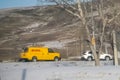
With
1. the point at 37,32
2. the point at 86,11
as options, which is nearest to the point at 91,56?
the point at 86,11

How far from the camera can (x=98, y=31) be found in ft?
100

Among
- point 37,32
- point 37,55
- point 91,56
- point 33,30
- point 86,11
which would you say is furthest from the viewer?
point 33,30

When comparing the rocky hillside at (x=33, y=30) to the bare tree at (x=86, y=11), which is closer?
the bare tree at (x=86, y=11)

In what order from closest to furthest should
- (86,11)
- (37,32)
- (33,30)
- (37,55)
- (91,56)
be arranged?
(86,11) → (37,55) → (91,56) → (37,32) → (33,30)

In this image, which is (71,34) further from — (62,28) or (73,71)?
(73,71)

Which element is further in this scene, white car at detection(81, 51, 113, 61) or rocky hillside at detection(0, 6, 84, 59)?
rocky hillside at detection(0, 6, 84, 59)

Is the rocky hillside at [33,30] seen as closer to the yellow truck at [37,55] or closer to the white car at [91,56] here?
the white car at [91,56]

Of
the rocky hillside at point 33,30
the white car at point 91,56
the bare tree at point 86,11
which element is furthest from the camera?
the rocky hillside at point 33,30

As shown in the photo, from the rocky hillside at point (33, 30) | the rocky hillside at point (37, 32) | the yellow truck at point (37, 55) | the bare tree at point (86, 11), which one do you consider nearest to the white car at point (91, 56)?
the rocky hillside at point (37, 32)

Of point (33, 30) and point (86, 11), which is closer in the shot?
point (86, 11)

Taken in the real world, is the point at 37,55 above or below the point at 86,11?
below

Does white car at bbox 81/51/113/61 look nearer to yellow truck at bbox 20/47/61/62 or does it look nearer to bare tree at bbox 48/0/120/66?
yellow truck at bbox 20/47/61/62

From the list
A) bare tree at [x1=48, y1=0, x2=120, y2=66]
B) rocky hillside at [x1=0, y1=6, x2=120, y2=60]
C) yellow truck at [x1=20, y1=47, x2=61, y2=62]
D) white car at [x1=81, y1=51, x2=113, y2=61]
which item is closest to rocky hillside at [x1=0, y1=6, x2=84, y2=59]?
rocky hillside at [x1=0, y1=6, x2=120, y2=60]

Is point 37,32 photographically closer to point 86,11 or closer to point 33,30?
point 33,30
